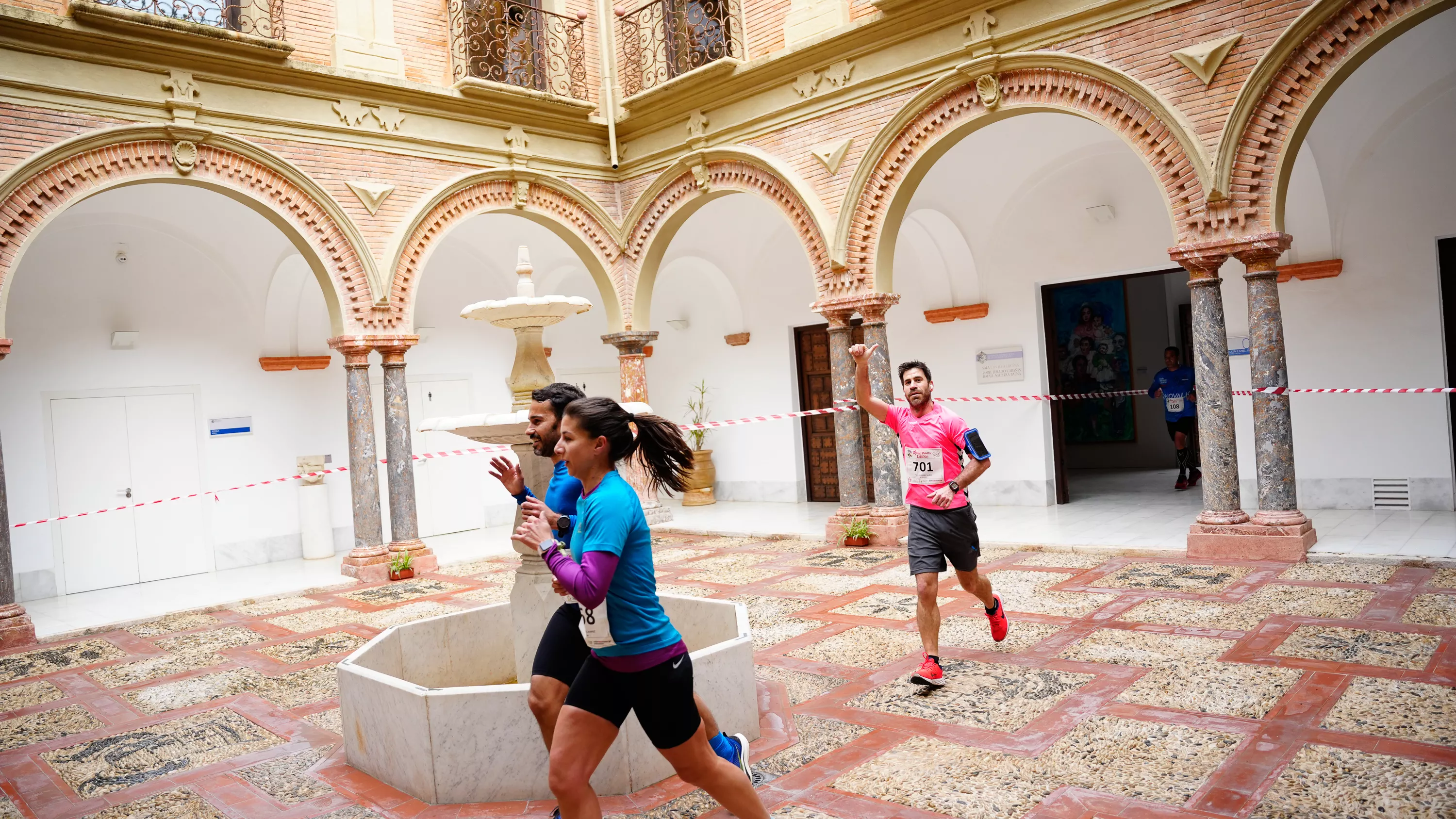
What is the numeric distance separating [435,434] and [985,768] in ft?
36.1

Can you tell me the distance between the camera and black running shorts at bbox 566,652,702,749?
292 centimetres

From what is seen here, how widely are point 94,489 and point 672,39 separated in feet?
26.9

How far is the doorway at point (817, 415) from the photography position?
14.2 meters

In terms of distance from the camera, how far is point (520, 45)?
1170 cm

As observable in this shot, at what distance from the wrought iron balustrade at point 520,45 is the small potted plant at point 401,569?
17.5ft

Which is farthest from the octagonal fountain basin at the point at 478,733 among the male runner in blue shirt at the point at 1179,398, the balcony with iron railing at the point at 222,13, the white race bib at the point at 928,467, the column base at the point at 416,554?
the male runner in blue shirt at the point at 1179,398

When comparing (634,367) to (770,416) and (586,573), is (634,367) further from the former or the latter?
(586,573)

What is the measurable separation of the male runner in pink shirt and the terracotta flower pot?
9814 millimetres

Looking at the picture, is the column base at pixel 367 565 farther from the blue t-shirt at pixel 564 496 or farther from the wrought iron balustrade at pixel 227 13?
the blue t-shirt at pixel 564 496

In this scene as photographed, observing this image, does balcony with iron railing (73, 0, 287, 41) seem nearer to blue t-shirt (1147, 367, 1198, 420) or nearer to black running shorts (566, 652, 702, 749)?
black running shorts (566, 652, 702, 749)

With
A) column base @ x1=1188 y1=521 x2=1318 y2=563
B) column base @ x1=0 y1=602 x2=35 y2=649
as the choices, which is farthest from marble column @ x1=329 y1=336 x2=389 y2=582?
column base @ x1=1188 y1=521 x2=1318 y2=563

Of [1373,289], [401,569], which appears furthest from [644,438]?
[1373,289]

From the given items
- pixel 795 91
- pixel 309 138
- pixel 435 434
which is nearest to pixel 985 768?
pixel 795 91

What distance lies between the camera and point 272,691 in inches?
237
